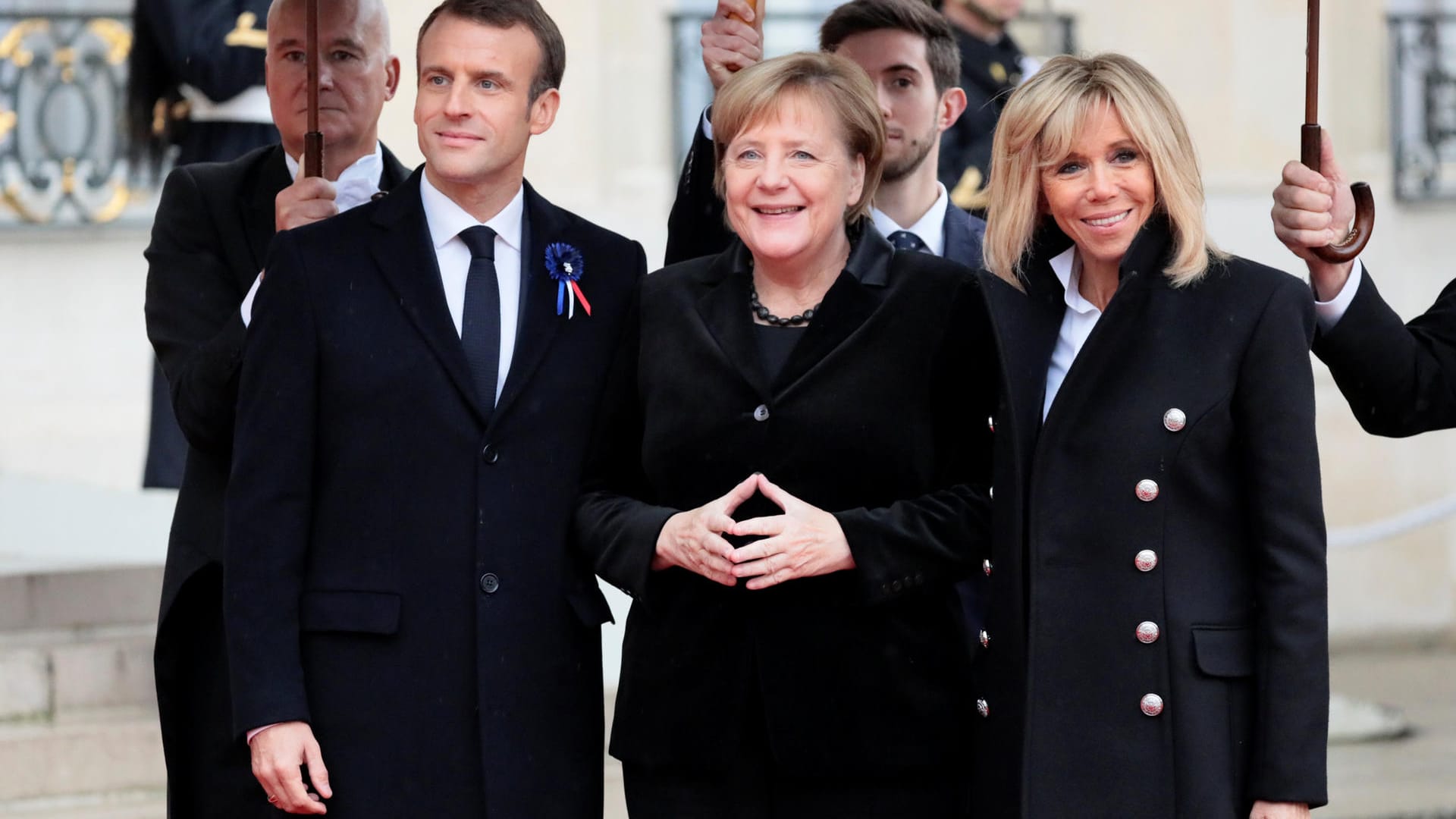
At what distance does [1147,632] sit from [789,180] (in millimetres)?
862

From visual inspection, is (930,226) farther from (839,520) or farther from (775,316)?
(839,520)

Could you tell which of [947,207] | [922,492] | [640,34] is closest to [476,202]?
[922,492]

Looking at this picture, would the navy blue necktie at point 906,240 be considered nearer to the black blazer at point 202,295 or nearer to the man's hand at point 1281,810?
the black blazer at point 202,295

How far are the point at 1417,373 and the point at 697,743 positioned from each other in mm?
1278

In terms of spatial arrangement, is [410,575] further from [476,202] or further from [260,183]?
[260,183]

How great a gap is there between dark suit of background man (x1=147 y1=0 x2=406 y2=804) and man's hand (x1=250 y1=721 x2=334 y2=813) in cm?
36

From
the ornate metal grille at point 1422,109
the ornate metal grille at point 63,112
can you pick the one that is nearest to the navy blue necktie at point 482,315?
the ornate metal grille at point 63,112

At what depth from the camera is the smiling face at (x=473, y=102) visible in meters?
3.26

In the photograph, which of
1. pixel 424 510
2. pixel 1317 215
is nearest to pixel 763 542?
pixel 424 510

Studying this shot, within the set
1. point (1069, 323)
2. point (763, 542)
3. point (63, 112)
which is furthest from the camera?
point (63, 112)

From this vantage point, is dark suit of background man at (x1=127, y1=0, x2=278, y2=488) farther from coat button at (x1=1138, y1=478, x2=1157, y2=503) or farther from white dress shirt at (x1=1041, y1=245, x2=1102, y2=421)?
coat button at (x1=1138, y1=478, x2=1157, y2=503)

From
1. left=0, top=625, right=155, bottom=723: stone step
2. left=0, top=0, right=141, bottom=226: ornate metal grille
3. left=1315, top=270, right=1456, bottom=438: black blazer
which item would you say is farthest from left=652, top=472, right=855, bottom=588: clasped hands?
left=0, top=0, right=141, bottom=226: ornate metal grille

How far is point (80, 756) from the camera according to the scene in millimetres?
5191

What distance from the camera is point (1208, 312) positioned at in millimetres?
2980
